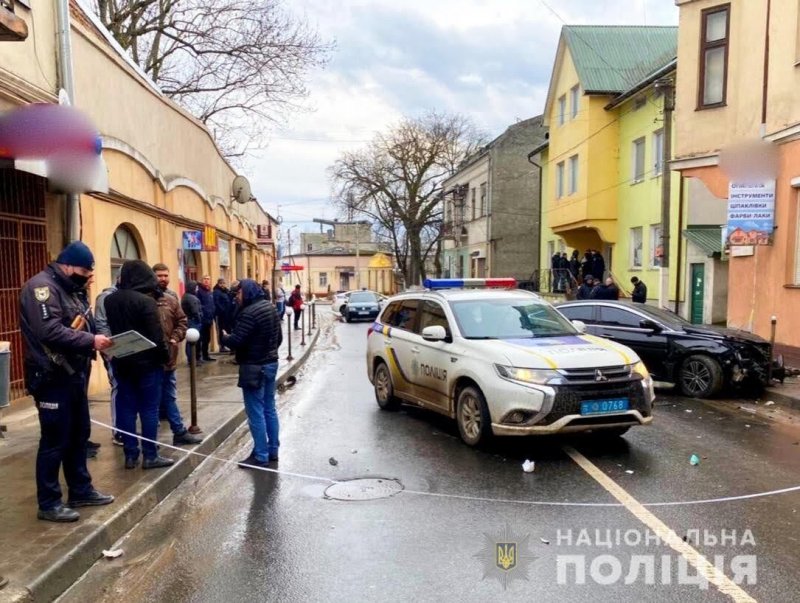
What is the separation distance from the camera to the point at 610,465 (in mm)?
6031

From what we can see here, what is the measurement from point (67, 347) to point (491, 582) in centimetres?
324

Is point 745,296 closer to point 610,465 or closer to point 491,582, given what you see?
point 610,465

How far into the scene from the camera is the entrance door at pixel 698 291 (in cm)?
1839

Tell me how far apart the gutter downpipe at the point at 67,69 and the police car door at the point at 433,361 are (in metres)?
4.93

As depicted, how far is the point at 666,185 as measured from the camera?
18156 millimetres

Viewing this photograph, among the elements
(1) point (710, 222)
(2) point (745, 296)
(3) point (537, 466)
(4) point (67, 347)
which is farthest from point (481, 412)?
(1) point (710, 222)

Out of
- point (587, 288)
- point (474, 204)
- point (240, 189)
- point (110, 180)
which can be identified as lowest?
point (587, 288)

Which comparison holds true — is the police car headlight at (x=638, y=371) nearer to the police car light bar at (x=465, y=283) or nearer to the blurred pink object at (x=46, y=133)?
the police car light bar at (x=465, y=283)

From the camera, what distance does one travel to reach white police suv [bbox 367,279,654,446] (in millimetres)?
6094

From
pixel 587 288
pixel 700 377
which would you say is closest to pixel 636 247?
pixel 587 288

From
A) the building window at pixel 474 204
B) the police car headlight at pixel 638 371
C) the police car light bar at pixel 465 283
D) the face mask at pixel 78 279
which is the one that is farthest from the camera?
the building window at pixel 474 204

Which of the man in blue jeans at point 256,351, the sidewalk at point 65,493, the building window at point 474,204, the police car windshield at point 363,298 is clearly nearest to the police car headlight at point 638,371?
the man in blue jeans at point 256,351

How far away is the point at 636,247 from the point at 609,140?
14.4 feet

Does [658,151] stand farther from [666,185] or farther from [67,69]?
[67,69]
